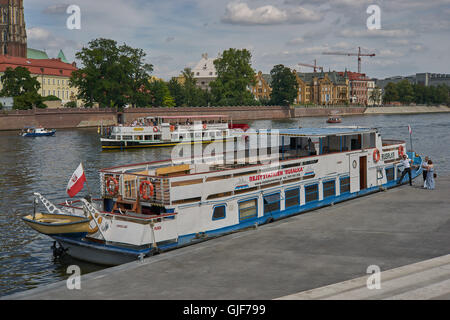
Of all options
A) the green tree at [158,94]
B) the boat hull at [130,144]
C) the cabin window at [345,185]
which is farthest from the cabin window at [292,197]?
the green tree at [158,94]

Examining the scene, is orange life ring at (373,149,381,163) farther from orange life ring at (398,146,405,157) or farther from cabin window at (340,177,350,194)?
orange life ring at (398,146,405,157)

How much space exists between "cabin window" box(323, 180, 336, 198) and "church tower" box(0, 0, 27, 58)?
597ft

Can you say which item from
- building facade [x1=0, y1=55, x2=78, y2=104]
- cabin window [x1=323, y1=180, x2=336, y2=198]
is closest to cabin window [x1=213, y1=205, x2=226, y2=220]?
cabin window [x1=323, y1=180, x2=336, y2=198]

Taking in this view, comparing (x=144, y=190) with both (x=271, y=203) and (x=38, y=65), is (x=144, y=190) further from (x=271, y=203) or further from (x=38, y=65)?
(x=38, y=65)

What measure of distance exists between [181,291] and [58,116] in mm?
106607

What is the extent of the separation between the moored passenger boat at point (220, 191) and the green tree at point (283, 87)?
15089 cm

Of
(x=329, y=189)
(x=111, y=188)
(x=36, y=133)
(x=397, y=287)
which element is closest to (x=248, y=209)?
(x=111, y=188)

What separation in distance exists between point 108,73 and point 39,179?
3140 inches

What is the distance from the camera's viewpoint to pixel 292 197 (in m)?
22.6

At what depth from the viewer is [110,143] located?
70.2 m

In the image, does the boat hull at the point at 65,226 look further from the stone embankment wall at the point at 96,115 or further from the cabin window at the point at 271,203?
the stone embankment wall at the point at 96,115

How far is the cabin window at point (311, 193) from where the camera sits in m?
23.3
